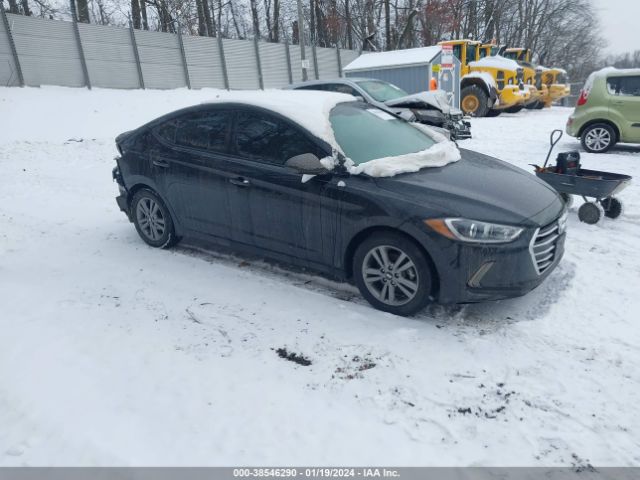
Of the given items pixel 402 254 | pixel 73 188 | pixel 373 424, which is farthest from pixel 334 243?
pixel 73 188

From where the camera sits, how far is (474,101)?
17.4 metres

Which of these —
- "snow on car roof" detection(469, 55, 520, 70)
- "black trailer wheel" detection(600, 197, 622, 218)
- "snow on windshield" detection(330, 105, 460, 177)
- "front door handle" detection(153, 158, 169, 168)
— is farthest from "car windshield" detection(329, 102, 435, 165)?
"snow on car roof" detection(469, 55, 520, 70)

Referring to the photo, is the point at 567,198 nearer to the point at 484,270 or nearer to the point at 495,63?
the point at 484,270

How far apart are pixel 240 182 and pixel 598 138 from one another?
834 centimetres

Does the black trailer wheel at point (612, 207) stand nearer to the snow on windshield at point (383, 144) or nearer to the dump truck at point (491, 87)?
the snow on windshield at point (383, 144)

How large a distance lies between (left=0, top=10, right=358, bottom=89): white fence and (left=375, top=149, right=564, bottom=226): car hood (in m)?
14.5

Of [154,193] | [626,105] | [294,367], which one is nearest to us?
[294,367]

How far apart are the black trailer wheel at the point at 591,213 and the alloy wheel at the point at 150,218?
15.5 ft

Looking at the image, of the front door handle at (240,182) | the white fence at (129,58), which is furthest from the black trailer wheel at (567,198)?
the white fence at (129,58)

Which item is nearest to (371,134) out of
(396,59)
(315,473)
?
(315,473)

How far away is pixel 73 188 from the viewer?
7.68m

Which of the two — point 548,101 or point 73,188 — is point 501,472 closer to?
point 73,188

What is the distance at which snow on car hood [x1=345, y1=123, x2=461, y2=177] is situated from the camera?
362 centimetres

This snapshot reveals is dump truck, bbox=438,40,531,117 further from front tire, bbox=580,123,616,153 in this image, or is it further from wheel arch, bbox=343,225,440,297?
wheel arch, bbox=343,225,440,297
